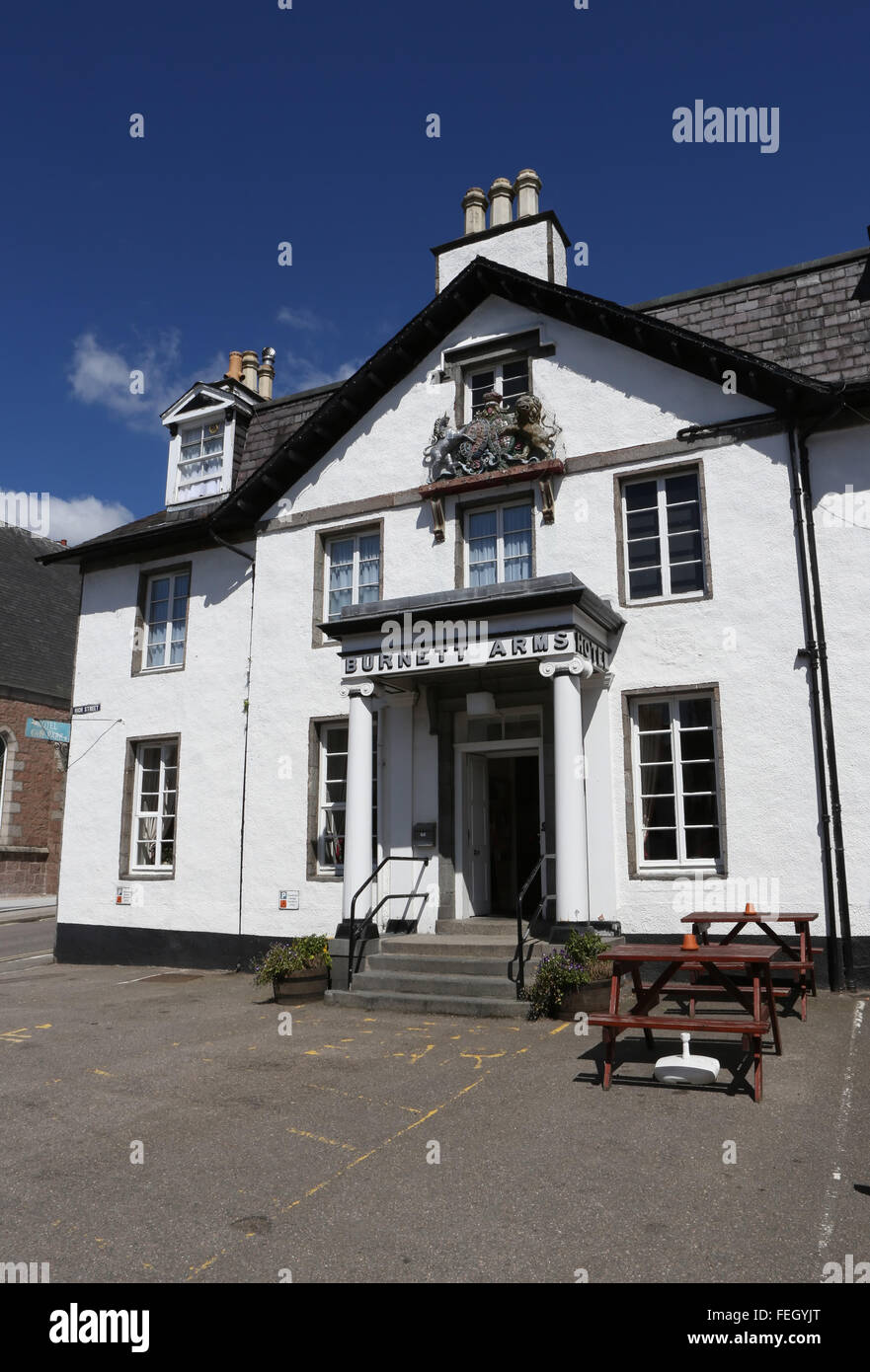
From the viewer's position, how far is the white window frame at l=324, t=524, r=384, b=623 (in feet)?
49.2

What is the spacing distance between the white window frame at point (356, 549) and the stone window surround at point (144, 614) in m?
2.71

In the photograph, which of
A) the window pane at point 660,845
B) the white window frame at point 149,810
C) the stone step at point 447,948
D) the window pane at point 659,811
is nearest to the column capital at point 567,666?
the window pane at point 659,811

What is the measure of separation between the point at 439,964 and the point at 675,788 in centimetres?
361

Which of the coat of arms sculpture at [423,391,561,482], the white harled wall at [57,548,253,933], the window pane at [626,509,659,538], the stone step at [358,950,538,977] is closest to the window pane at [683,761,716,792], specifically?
the stone step at [358,950,538,977]

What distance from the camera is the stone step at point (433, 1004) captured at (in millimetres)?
9969

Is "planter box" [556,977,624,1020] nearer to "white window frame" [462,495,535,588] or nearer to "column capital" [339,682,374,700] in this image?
"column capital" [339,682,374,700]

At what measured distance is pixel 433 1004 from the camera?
1036 cm

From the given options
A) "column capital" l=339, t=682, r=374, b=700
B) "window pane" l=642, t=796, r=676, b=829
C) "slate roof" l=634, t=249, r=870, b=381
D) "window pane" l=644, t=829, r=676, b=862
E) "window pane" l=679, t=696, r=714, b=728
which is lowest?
"window pane" l=644, t=829, r=676, b=862

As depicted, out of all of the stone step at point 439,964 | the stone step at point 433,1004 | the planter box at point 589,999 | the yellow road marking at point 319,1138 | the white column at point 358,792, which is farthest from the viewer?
the white column at point 358,792

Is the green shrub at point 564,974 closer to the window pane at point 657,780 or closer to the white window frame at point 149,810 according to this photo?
the window pane at point 657,780

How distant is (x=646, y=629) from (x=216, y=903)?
25.6 ft

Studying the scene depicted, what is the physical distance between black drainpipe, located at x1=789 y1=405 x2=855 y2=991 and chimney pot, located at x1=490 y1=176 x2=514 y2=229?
6459 mm

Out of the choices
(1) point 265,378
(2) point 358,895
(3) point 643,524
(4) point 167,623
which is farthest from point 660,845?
(1) point 265,378
